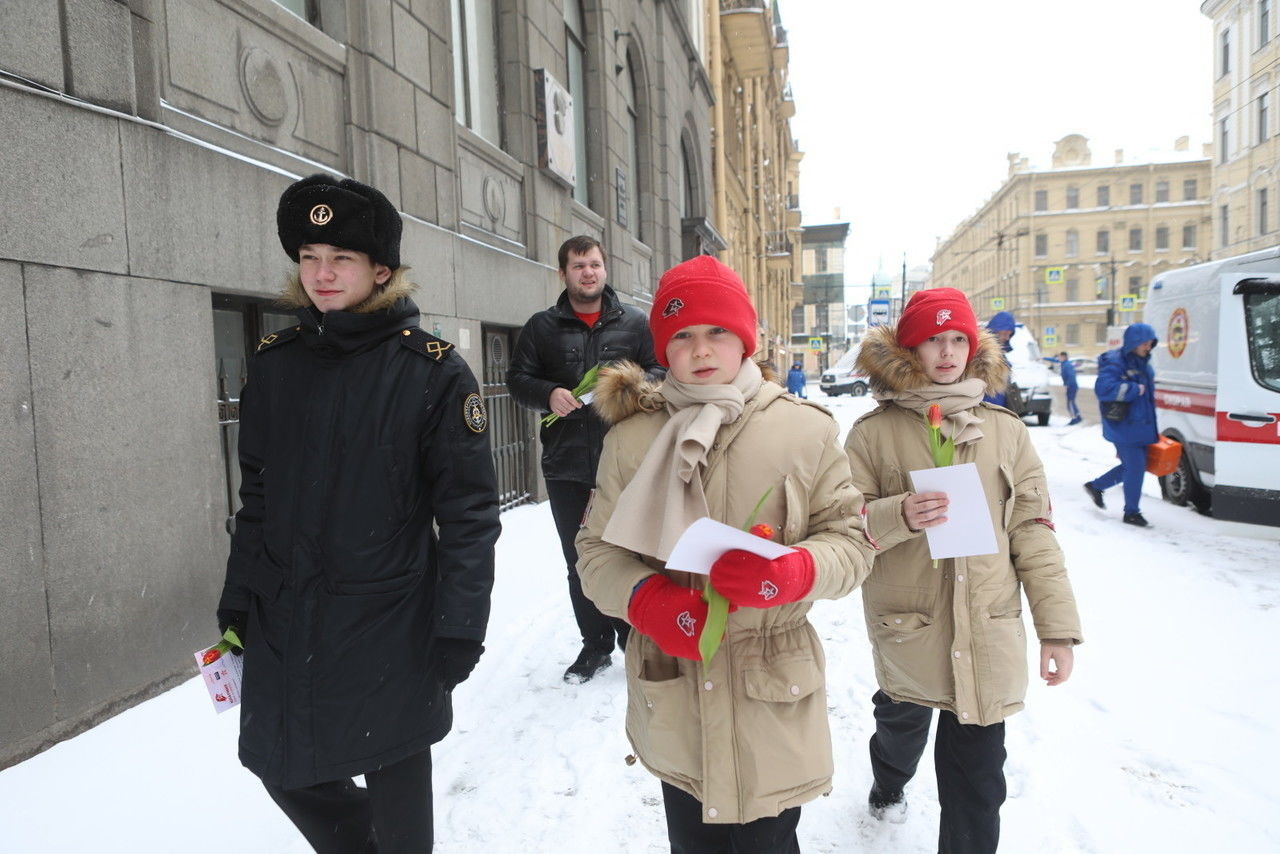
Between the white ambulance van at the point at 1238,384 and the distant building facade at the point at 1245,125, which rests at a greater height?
the distant building facade at the point at 1245,125

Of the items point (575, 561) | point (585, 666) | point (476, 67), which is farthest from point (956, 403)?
point (476, 67)

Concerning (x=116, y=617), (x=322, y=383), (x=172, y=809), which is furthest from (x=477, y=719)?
Answer: (x=322, y=383)

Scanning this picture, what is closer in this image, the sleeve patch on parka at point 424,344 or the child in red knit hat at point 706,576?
the child in red knit hat at point 706,576

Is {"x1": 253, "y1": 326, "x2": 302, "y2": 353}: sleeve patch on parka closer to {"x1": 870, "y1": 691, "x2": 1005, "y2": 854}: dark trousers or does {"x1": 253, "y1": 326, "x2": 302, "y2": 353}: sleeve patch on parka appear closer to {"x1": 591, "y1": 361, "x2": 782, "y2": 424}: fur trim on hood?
{"x1": 591, "y1": 361, "x2": 782, "y2": 424}: fur trim on hood

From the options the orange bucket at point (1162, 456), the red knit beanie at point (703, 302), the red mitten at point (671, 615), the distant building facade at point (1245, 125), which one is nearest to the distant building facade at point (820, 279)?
the distant building facade at point (1245, 125)

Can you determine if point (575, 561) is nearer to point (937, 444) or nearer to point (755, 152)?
point (937, 444)

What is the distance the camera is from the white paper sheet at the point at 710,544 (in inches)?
56.3

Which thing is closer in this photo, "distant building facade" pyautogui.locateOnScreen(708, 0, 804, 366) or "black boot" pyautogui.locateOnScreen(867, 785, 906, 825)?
"black boot" pyautogui.locateOnScreen(867, 785, 906, 825)

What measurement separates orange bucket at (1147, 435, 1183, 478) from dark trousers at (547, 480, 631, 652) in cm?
633

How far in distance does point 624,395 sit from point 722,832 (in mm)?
1122

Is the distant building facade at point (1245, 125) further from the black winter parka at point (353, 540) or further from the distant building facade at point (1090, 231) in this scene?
the black winter parka at point (353, 540)

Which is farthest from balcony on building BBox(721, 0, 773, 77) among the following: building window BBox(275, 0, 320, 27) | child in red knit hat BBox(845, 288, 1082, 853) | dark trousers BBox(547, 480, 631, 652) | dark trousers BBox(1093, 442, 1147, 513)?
child in red knit hat BBox(845, 288, 1082, 853)

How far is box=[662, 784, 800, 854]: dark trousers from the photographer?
1843 mm

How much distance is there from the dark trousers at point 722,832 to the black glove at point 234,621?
3.85ft
